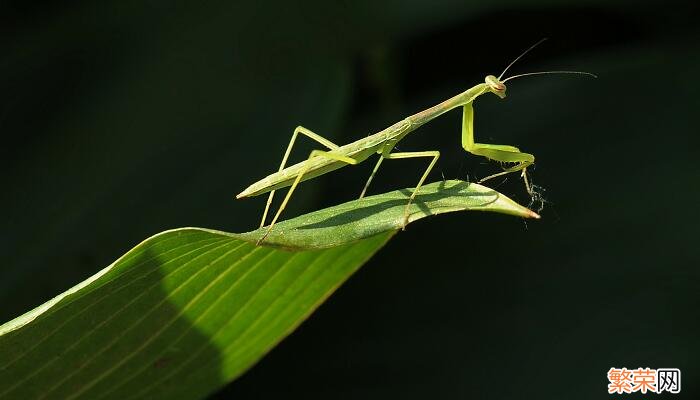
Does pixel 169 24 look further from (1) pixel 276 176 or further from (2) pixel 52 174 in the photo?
(1) pixel 276 176


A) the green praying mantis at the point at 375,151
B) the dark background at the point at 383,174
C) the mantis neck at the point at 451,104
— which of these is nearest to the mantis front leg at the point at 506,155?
the green praying mantis at the point at 375,151

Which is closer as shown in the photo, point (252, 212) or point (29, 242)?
point (29, 242)

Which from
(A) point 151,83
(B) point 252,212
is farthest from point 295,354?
(A) point 151,83

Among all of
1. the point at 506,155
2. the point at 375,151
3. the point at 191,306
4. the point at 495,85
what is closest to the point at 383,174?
the point at 375,151

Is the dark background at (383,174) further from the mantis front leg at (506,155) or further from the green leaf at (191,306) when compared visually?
the green leaf at (191,306)

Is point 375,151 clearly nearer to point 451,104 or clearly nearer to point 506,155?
point 451,104

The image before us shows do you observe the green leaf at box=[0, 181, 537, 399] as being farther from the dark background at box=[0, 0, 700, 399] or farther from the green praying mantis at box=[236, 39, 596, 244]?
the dark background at box=[0, 0, 700, 399]

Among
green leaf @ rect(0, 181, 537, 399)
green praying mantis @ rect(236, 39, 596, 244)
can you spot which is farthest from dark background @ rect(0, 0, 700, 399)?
green leaf @ rect(0, 181, 537, 399)
